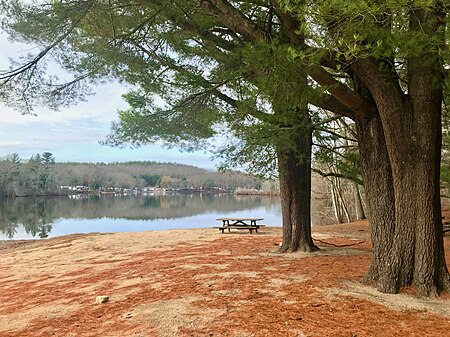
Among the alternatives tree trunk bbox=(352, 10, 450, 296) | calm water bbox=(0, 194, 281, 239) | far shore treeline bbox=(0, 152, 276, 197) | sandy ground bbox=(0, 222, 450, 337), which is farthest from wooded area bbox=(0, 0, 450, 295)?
far shore treeline bbox=(0, 152, 276, 197)

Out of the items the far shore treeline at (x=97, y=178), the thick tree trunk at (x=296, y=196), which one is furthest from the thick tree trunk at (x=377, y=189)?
the far shore treeline at (x=97, y=178)

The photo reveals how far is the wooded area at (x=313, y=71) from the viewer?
3045 millimetres

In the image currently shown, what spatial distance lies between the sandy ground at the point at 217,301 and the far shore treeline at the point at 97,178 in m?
48.3

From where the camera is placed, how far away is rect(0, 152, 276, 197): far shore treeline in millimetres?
51875

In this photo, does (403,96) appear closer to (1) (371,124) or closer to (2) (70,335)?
(1) (371,124)

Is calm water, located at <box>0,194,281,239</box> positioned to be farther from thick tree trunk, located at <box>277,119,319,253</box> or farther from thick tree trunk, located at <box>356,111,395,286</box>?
thick tree trunk, located at <box>356,111,395,286</box>

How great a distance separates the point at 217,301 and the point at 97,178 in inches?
3042

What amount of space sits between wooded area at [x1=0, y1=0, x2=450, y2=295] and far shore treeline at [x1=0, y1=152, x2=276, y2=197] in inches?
1897

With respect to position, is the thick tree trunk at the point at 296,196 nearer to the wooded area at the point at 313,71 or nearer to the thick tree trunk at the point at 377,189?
the wooded area at the point at 313,71

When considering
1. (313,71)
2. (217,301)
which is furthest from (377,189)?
(217,301)

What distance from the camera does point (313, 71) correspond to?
360cm

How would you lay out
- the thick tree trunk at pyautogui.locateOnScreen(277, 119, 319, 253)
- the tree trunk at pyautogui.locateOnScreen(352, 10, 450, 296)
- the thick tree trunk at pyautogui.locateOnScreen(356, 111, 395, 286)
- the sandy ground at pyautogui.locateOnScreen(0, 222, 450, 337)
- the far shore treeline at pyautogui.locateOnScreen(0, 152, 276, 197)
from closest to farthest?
1. the sandy ground at pyautogui.locateOnScreen(0, 222, 450, 337)
2. the tree trunk at pyautogui.locateOnScreen(352, 10, 450, 296)
3. the thick tree trunk at pyautogui.locateOnScreen(356, 111, 395, 286)
4. the thick tree trunk at pyautogui.locateOnScreen(277, 119, 319, 253)
5. the far shore treeline at pyautogui.locateOnScreen(0, 152, 276, 197)

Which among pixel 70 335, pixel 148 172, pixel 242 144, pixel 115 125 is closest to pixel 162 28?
pixel 242 144

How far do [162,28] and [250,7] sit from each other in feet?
5.72
